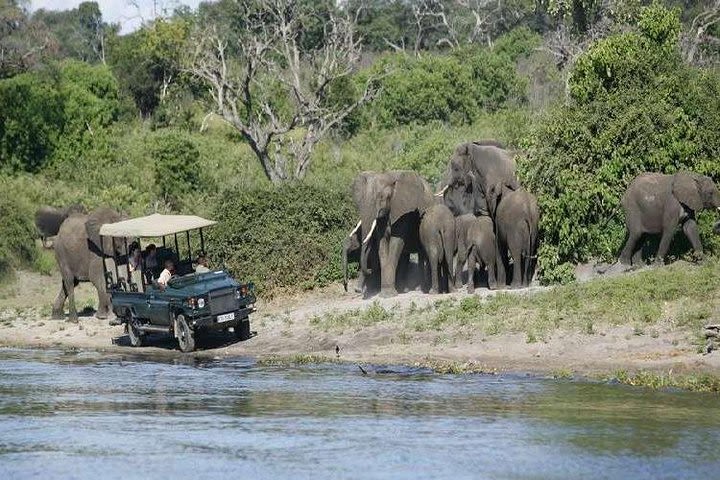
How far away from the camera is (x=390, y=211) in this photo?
26.1 meters

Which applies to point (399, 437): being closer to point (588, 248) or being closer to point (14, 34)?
point (588, 248)

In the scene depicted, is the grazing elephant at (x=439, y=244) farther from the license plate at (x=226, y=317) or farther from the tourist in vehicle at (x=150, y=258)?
the tourist in vehicle at (x=150, y=258)

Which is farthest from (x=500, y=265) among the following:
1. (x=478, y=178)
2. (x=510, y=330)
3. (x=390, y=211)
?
(x=510, y=330)

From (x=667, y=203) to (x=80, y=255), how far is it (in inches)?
438

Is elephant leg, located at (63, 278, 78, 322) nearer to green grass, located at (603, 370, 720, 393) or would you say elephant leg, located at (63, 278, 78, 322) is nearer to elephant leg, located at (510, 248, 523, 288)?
elephant leg, located at (510, 248, 523, 288)

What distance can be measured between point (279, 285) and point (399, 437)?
12407 mm

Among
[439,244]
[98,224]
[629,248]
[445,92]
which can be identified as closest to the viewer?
[629,248]

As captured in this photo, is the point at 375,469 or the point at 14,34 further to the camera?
the point at 14,34

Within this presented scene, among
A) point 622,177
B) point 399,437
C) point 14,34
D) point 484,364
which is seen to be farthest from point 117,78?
point 399,437

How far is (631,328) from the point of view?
20703 mm

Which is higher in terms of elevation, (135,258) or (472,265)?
(135,258)

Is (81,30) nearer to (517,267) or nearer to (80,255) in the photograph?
(80,255)

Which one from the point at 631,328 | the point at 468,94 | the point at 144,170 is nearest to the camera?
the point at 631,328

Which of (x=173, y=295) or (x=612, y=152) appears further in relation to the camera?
(x=612, y=152)
